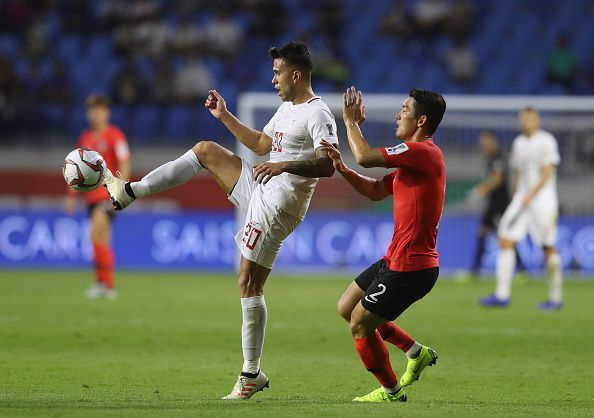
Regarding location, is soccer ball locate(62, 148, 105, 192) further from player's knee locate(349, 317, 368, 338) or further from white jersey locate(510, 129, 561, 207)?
white jersey locate(510, 129, 561, 207)

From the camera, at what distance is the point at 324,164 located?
6633 millimetres

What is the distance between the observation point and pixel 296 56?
691 cm

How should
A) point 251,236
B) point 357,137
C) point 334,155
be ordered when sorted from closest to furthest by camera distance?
point 357,137 → point 334,155 → point 251,236

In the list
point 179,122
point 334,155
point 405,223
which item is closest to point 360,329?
point 405,223

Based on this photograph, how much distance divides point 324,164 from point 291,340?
12.5 ft

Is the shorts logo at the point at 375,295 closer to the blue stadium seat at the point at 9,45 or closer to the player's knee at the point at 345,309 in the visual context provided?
the player's knee at the point at 345,309

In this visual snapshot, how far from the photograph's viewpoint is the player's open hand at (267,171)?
21.1 feet

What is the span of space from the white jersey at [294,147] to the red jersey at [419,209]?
1.85 feet

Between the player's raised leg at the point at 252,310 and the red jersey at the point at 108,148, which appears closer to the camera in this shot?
the player's raised leg at the point at 252,310

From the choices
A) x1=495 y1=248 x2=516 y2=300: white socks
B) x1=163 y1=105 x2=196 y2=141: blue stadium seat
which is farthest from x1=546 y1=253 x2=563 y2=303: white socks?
x1=163 y1=105 x2=196 y2=141: blue stadium seat

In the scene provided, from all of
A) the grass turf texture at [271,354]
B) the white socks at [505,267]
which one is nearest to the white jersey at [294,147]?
the grass turf texture at [271,354]

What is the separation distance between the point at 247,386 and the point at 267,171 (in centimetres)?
137

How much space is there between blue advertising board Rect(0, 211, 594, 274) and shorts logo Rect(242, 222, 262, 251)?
33.0 feet

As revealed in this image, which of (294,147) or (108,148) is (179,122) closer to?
(108,148)
